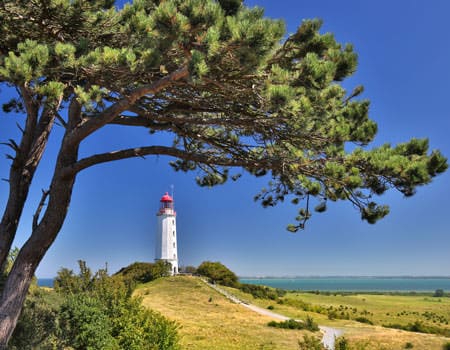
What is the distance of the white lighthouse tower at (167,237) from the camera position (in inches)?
1458

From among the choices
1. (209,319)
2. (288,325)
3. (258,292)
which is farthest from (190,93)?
(258,292)

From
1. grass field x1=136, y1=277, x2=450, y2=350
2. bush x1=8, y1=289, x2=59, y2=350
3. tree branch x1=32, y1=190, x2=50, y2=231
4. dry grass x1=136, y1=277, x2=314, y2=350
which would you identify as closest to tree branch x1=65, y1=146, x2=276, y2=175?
tree branch x1=32, y1=190, x2=50, y2=231

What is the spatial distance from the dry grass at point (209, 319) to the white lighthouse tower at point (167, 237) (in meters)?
5.30

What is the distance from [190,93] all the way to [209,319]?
52.2ft

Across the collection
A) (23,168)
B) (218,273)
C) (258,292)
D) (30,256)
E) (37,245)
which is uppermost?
(23,168)

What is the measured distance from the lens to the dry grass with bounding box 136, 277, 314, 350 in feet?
44.0

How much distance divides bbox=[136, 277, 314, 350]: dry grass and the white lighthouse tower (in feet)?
17.4

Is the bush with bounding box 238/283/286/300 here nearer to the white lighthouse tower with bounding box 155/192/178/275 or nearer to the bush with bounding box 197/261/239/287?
the bush with bounding box 197/261/239/287

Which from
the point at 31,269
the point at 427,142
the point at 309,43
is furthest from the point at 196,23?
the point at 31,269

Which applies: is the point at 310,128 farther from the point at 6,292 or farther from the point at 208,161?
the point at 6,292

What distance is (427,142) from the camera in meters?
5.91

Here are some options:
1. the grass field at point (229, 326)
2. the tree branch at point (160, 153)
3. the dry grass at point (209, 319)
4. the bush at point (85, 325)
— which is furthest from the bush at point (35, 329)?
the tree branch at point (160, 153)

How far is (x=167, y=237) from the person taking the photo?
3706 centimetres

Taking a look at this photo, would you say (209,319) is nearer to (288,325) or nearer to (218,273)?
(288,325)
